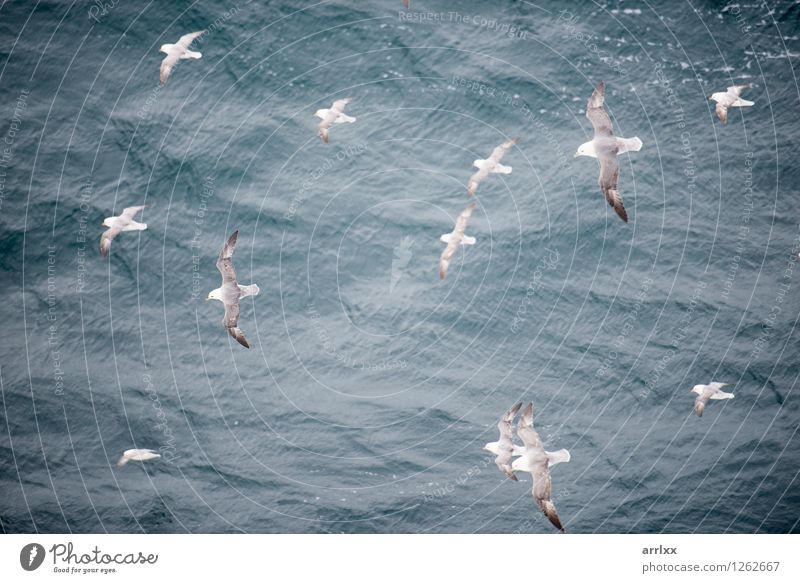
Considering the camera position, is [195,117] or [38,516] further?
[195,117]

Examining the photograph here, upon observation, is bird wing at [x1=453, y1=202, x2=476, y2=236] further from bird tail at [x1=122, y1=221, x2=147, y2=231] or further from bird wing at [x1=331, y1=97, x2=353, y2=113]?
bird tail at [x1=122, y1=221, x2=147, y2=231]

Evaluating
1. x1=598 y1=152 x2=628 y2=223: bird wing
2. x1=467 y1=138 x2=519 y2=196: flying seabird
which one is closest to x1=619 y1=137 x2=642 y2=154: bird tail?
x1=598 y1=152 x2=628 y2=223: bird wing

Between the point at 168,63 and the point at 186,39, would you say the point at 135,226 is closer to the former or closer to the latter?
the point at 168,63

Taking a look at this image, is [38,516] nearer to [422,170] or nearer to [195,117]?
[195,117]

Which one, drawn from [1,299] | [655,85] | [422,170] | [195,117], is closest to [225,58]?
[195,117]

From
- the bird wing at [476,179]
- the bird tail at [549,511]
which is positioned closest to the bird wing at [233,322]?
the bird wing at [476,179]
